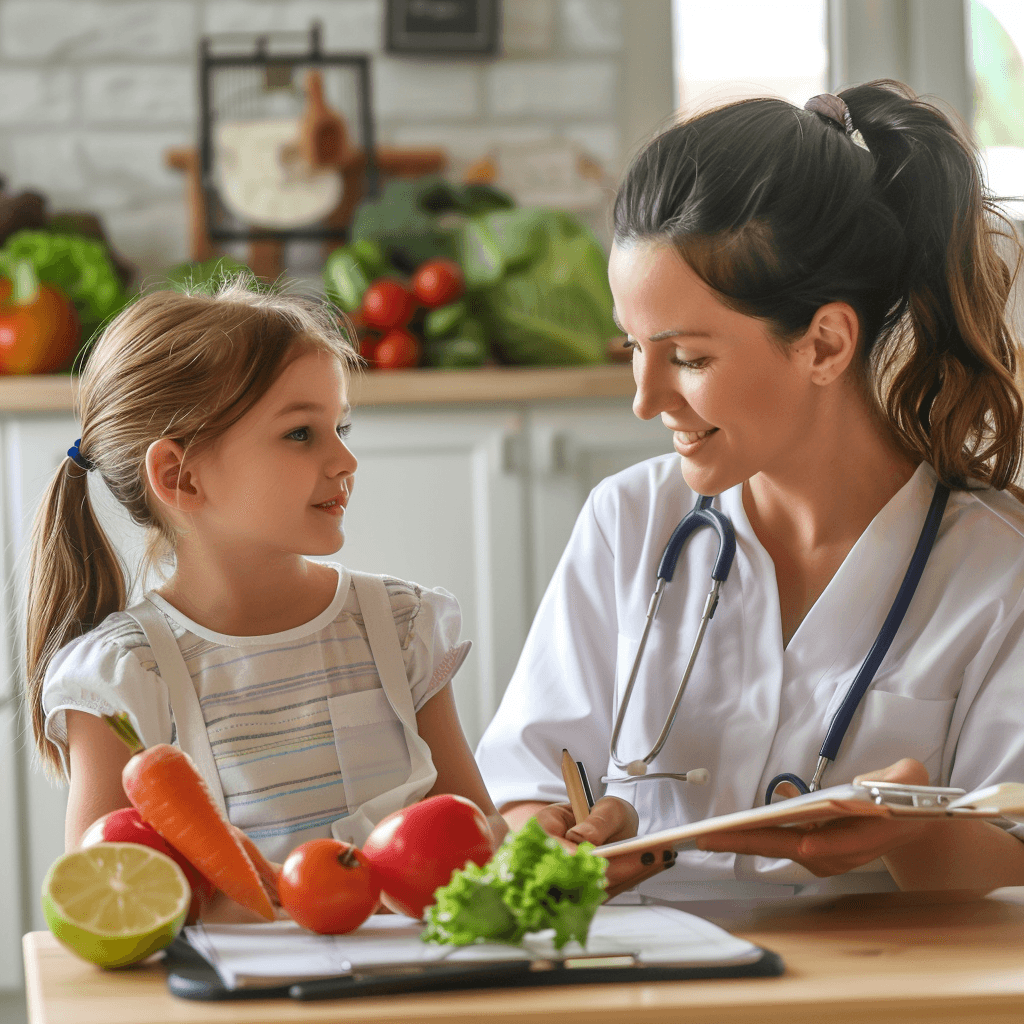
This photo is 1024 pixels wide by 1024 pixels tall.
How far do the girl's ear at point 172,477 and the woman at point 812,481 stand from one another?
0.39m

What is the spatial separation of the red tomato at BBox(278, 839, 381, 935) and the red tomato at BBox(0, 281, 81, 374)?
1825mm

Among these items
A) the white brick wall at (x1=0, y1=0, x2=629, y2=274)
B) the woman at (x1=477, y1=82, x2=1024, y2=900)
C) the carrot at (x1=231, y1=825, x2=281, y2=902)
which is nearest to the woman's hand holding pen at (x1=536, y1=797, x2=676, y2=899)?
the woman at (x1=477, y1=82, x2=1024, y2=900)

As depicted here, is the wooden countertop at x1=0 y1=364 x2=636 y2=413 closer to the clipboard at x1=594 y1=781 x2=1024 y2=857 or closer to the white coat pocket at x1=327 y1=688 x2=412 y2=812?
the white coat pocket at x1=327 y1=688 x2=412 y2=812

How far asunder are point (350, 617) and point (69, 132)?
1.92 meters

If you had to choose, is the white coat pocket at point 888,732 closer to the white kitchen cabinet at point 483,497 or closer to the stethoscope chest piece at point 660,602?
the stethoscope chest piece at point 660,602

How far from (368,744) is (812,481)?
504 mm

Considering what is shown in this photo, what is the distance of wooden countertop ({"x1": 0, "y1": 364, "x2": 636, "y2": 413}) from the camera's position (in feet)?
7.46

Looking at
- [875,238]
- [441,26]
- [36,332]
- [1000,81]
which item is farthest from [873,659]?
[1000,81]

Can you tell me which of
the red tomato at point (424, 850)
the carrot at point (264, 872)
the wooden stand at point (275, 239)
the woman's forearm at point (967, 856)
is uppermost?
the wooden stand at point (275, 239)

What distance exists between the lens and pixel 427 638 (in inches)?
49.8

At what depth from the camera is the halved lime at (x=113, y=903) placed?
680 mm

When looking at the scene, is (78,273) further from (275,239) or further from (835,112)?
(835,112)

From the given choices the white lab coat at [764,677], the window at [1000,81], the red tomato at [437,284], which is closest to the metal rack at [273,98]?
the red tomato at [437,284]

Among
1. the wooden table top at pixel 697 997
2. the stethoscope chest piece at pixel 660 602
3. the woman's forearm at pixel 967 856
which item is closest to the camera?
the wooden table top at pixel 697 997
